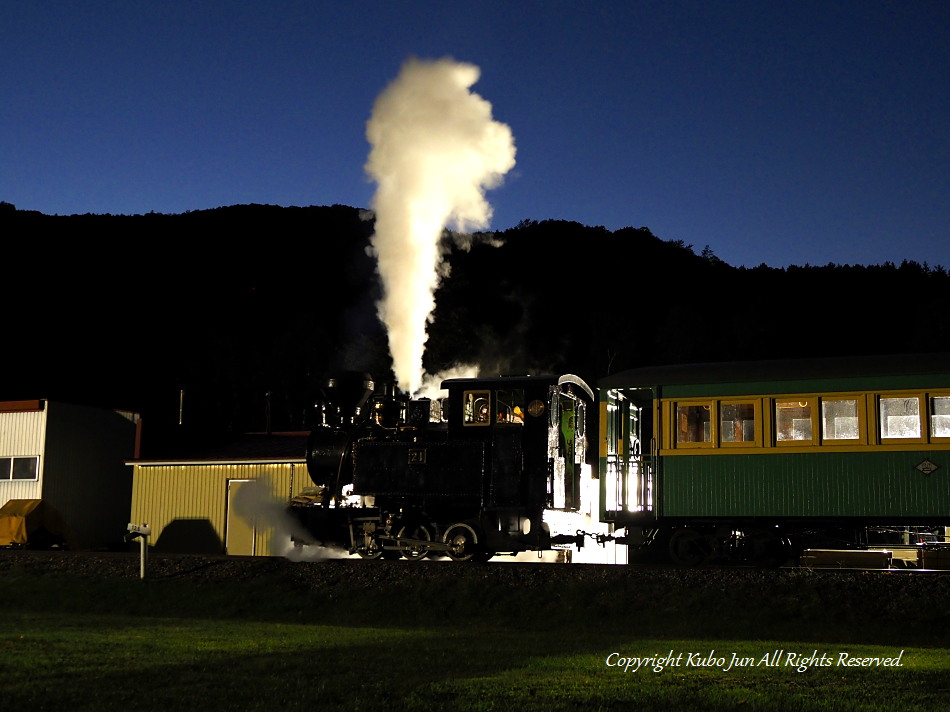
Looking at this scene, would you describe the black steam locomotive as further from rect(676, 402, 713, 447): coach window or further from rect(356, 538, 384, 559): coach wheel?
rect(676, 402, 713, 447): coach window

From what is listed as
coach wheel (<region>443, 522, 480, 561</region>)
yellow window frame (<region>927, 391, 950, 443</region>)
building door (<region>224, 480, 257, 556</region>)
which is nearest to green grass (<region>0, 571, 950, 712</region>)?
coach wheel (<region>443, 522, 480, 561</region>)

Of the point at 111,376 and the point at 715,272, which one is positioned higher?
the point at 715,272

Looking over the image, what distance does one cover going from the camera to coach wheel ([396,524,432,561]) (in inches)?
781

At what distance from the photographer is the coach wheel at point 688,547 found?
61.1 feet

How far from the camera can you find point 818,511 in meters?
17.5

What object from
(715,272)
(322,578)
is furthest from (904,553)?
(715,272)

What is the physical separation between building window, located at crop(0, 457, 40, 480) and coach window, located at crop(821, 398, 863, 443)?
23.8m

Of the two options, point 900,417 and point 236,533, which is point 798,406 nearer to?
point 900,417

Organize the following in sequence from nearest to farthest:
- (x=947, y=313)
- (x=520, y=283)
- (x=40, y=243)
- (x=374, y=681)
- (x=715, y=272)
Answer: (x=374, y=681), (x=947, y=313), (x=520, y=283), (x=715, y=272), (x=40, y=243)

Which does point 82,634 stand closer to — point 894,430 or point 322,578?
point 322,578

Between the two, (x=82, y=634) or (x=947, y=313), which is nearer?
(x=82, y=634)

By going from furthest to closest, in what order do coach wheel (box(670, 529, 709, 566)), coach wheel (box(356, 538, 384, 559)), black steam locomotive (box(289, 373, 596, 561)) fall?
coach wheel (box(356, 538, 384, 559)) → black steam locomotive (box(289, 373, 596, 561)) → coach wheel (box(670, 529, 709, 566))

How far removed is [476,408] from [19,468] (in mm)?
19048

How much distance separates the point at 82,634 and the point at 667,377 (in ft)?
34.5
